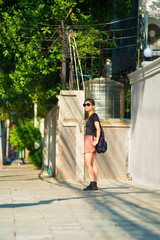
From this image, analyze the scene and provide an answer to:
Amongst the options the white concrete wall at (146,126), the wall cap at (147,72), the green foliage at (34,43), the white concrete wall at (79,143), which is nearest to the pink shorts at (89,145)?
the white concrete wall at (146,126)

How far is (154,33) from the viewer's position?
1909cm

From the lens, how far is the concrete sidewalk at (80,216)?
460 cm

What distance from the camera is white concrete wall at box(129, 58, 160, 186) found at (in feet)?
32.8

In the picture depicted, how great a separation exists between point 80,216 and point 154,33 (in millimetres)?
→ 14680

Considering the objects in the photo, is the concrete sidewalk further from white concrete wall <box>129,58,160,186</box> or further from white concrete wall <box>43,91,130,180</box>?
white concrete wall <box>43,91,130,180</box>

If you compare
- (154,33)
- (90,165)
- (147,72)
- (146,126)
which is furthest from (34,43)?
(90,165)

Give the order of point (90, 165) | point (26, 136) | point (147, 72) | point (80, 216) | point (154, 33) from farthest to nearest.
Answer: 1. point (26, 136)
2. point (154, 33)
3. point (147, 72)
4. point (90, 165)
5. point (80, 216)

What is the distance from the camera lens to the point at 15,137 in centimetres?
3034

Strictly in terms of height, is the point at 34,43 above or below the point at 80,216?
above

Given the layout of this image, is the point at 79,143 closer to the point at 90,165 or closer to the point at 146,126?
the point at 146,126

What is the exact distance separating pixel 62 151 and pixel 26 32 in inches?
281

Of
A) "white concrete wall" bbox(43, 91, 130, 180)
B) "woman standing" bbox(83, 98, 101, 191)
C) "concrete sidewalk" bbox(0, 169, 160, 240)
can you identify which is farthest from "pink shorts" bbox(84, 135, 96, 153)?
"white concrete wall" bbox(43, 91, 130, 180)

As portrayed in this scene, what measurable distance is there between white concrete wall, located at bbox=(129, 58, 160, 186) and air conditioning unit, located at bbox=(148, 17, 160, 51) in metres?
7.23

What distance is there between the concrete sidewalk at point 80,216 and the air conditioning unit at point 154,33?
11.9 metres
